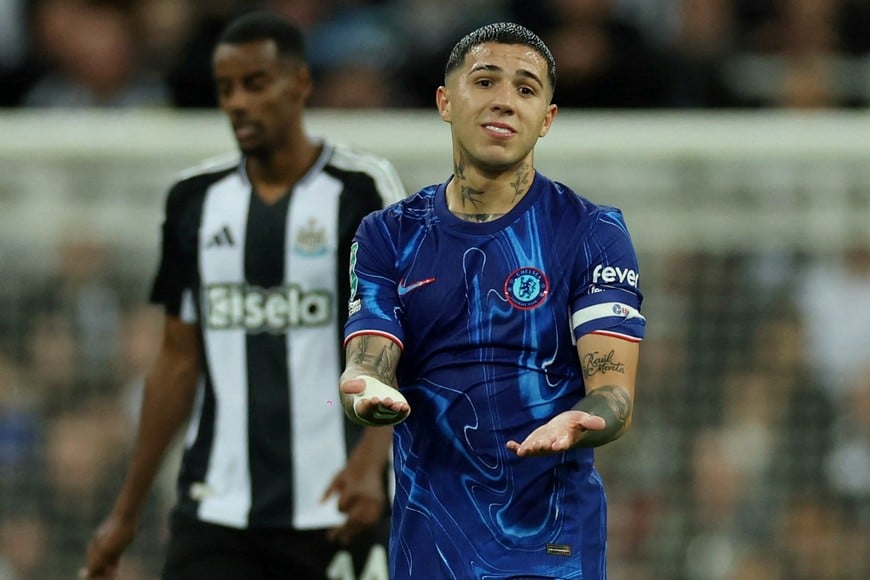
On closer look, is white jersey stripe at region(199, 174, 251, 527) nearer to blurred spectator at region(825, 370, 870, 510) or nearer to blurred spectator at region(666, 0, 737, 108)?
blurred spectator at region(825, 370, 870, 510)

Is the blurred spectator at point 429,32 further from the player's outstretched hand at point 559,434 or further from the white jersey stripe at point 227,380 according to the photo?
the player's outstretched hand at point 559,434

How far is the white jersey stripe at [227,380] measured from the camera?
5.30 meters

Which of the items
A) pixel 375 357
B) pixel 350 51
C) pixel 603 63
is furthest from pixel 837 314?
pixel 375 357

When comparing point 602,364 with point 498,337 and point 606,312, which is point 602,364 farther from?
point 498,337

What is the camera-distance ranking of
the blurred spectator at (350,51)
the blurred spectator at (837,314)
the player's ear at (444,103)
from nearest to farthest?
the player's ear at (444,103) → the blurred spectator at (837,314) → the blurred spectator at (350,51)

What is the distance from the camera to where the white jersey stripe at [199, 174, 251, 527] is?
5.30m

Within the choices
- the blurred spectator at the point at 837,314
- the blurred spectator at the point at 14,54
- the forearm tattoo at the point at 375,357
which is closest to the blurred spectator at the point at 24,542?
the blurred spectator at the point at 14,54

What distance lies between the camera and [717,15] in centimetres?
1031

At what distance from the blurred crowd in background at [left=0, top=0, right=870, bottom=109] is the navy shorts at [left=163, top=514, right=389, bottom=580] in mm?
4628

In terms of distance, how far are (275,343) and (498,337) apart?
5.15 feet

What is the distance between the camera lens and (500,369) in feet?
12.8

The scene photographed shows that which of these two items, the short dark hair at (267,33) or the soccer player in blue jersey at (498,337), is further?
the short dark hair at (267,33)

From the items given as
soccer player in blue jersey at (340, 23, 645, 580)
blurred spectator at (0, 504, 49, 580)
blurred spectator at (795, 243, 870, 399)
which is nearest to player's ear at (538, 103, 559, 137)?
soccer player in blue jersey at (340, 23, 645, 580)

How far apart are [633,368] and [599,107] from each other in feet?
19.2
